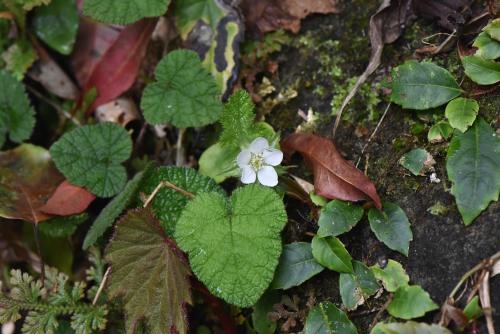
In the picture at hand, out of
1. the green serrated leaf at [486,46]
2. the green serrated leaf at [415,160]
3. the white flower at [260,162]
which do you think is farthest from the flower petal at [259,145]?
the green serrated leaf at [486,46]

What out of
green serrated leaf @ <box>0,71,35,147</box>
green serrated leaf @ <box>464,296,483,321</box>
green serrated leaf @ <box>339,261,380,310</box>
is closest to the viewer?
green serrated leaf @ <box>464,296,483,321</box>

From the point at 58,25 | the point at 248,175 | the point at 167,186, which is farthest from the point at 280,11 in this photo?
the point at 58,25

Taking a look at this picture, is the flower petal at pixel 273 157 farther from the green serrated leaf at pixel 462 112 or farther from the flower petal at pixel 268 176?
the green serrated leaf at pixel 462 112

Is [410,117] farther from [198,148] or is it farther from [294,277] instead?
[198,148]

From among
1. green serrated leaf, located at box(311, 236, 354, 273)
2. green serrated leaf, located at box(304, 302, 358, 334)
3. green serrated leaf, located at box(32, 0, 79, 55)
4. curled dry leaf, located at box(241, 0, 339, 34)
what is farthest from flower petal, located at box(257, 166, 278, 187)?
green serrated leaf, located at box(32, 0, 79, 55)

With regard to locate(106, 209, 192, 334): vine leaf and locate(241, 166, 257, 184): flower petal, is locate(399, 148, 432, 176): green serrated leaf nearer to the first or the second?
locate(241, 166, 257, 184): flower petal

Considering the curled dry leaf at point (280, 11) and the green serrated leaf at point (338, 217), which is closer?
the green serrated leaf at point (338, 217)
